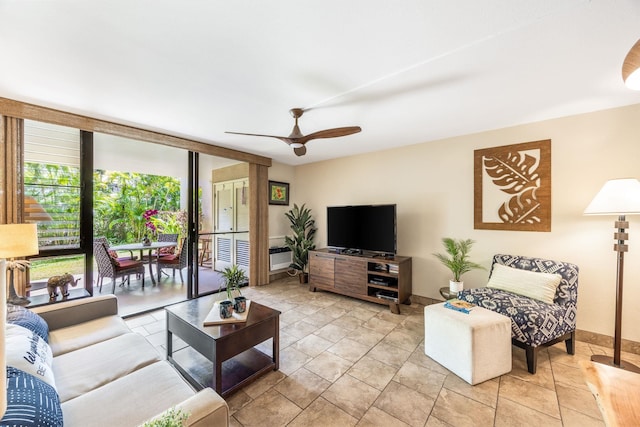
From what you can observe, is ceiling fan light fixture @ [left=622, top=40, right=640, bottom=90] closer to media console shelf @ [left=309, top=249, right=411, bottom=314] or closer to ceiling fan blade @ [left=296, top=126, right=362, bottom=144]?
ceiling fan blade @ [left=296, top=126, right=362, bottom=144]

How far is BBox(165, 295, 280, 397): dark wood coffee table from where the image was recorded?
1854 mm

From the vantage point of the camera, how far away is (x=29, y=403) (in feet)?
3.12

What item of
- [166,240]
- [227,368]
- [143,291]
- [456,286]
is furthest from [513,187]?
[143,291]

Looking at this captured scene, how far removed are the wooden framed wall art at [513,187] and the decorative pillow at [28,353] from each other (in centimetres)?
403

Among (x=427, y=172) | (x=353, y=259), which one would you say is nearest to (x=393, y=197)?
(x=427, y=172)

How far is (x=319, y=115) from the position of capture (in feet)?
9.11

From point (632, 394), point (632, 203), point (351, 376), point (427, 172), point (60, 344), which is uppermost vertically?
point (427, 172)

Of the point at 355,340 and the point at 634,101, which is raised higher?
the point at 634,101

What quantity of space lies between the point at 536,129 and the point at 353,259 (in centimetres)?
276

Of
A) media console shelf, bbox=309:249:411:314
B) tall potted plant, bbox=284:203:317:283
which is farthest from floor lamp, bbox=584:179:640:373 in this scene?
tall potted plant, bbox=284:203:317:283

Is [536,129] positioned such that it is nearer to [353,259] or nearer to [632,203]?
[632,203]

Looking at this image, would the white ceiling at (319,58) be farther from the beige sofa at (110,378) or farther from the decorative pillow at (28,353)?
the beige sofa at (110,378)

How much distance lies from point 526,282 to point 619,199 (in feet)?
3.31

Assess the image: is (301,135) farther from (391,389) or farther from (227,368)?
(391,389)
